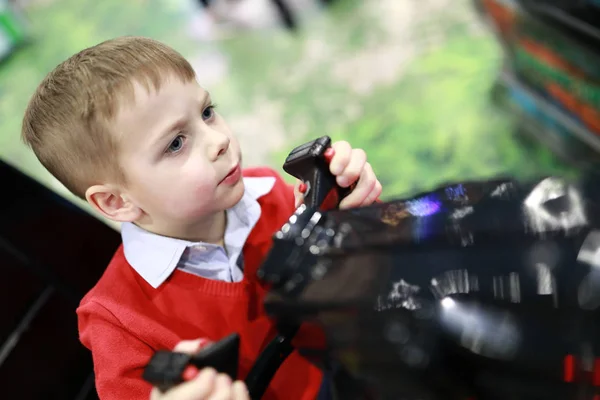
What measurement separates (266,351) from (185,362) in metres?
0.15

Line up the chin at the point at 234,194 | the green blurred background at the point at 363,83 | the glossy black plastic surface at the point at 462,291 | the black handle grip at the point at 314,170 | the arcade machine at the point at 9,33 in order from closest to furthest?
the glossy black plastic surface at the point at 462,291, the black handle grip at the point at 314,170, the chin at the point at 234,194, the green blurred background at the point at 363,83, the arcade machine at the point at 9,33

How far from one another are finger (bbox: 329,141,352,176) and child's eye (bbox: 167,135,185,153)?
18cm

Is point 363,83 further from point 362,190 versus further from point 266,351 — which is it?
point 266,351

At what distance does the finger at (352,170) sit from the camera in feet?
2.15

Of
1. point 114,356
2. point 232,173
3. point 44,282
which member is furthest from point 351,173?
point 44,282

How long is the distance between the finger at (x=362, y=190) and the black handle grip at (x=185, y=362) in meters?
0.26

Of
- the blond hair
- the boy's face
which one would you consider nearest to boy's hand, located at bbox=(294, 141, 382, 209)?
the boy's face

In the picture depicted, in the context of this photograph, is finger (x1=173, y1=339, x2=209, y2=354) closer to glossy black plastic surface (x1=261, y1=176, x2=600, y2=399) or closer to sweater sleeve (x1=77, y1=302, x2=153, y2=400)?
glossy black plastic surface (x1=261, y1=176, x2=600, y2=399)

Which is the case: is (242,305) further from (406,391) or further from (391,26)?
(391,26)

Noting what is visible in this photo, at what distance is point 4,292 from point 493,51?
66.6 inches

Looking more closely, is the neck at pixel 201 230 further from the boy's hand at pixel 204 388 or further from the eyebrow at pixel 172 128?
the boy's hand at pixel 204 388

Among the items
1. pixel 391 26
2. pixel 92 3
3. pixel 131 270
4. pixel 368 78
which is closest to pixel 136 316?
pixel 131 270

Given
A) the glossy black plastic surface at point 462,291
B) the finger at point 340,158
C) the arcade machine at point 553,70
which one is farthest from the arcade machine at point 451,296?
the arcade machine at point 553,70

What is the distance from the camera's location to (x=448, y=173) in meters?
1.65
